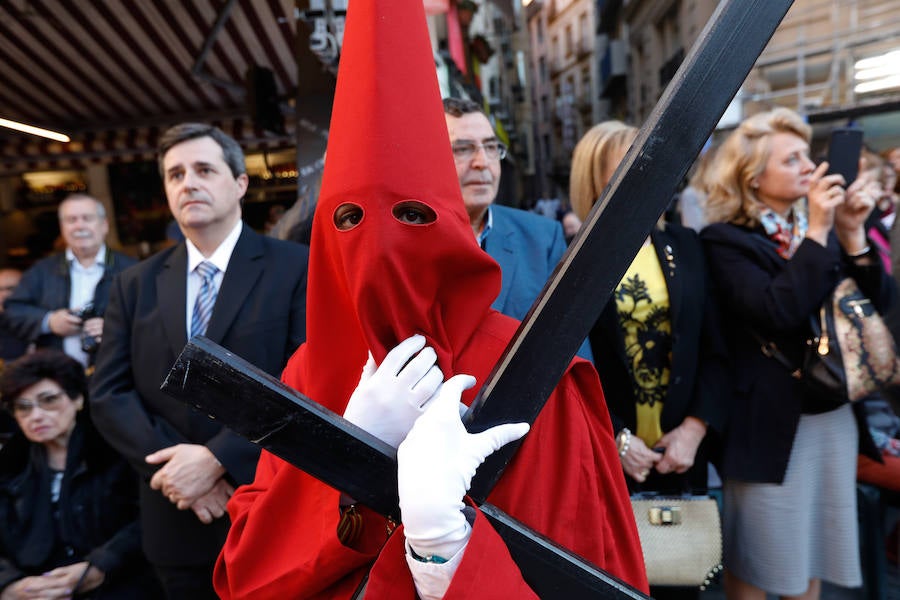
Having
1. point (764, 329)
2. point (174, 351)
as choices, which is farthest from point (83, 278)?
point (764, 329)

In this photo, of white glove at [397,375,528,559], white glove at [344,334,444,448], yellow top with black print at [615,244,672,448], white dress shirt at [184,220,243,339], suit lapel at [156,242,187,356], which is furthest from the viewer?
yellow top with black print at [615,244,672,448]

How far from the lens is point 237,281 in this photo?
2217mm

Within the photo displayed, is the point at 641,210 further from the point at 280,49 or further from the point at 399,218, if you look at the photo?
the point at 280,49

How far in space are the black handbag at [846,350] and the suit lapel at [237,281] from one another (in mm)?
1947

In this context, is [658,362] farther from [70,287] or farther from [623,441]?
[70,287]

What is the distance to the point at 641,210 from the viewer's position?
38.2 inches

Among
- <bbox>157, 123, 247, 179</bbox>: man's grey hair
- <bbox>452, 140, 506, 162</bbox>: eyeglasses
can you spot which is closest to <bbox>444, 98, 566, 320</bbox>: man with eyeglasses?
<bbox>452, 140, 506, 162</bbox>: eyeglasses

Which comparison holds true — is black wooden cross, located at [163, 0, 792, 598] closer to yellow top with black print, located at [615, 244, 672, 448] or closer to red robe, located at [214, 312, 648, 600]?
red robe, located at [214, 312, 648, 600]

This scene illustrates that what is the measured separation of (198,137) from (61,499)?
1470 millimetres

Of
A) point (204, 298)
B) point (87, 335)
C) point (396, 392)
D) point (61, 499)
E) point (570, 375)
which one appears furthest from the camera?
point (87, 335)

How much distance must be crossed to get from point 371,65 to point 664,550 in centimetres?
184

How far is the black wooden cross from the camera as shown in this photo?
94 cm

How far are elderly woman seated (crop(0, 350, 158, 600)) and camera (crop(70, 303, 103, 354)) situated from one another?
1.58ft

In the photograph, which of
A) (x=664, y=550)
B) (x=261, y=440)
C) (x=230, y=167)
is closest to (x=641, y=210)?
(x=261, y=440)
